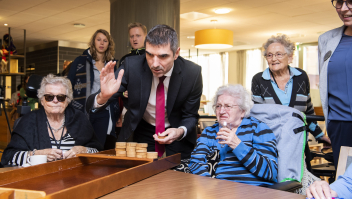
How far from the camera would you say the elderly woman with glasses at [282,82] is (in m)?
2.38

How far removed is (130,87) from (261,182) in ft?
3.03

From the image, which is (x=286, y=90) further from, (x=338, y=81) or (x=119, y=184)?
(x=119, y=184)

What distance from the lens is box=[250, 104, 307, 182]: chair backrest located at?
1789 millimetres

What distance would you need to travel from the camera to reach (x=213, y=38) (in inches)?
286

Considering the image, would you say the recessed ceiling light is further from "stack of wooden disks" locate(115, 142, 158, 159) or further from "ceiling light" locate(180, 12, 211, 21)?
"stack of wooden disks" locate(115, 142, 158, 159)

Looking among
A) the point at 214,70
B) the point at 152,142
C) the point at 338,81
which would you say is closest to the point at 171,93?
the point at 152,142

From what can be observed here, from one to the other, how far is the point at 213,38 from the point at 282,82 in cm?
495

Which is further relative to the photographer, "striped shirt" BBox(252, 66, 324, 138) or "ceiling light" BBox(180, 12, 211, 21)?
"ceiling light" BBox(180, 12, 211, 21)

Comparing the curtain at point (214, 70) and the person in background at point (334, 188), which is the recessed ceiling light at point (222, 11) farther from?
the curtain at point (214, 70)

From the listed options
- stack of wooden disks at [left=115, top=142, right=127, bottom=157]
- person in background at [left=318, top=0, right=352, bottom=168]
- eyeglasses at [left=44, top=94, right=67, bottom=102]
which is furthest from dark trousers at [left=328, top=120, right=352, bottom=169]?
eyeglasses at [left=44, top=94, right=67, bottom=102]

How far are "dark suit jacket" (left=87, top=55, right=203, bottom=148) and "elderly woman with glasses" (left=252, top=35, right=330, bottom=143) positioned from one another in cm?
67

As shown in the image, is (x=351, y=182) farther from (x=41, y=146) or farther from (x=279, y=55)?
(x=41, y=146)

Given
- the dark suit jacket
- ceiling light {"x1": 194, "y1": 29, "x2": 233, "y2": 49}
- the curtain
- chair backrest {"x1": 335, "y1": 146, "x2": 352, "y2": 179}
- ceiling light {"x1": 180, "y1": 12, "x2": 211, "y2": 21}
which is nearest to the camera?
chair backrest {"x1": 335, "y1": 146, "x2": 352, "y2": 179}

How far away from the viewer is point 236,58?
1299cm
